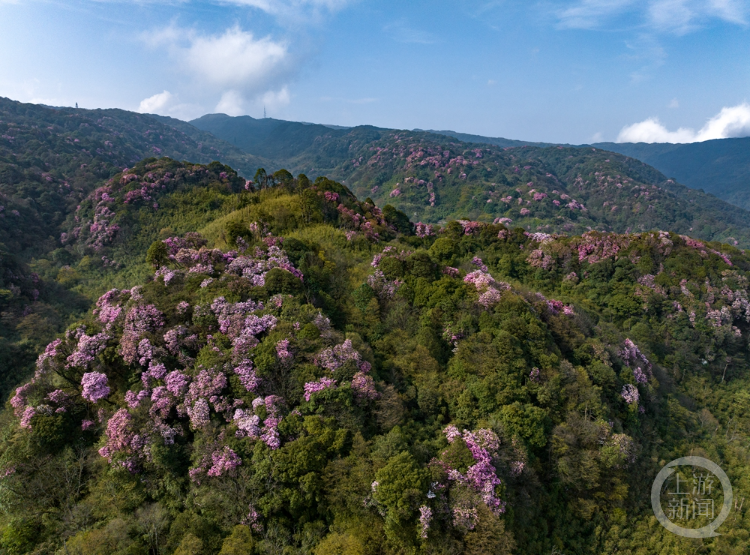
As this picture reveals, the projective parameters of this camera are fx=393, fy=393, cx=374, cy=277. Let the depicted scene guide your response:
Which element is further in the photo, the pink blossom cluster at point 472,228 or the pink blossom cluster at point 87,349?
the pink blossom cluster at point 472,228

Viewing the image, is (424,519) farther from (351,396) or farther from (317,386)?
(317,386)

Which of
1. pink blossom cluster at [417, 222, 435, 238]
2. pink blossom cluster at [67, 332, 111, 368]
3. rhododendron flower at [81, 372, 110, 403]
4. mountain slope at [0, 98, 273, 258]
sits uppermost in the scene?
mountain slope at [0, 98, 273, 258]

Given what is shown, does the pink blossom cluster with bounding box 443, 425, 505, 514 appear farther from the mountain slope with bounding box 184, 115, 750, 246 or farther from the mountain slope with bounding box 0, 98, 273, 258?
the mountain slope with bounding box 184, 115, 750, 246

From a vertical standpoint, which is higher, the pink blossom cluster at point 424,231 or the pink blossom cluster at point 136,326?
the pink blossom cluster at point 424,231

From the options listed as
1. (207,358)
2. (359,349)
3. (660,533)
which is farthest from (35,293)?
(660,533)

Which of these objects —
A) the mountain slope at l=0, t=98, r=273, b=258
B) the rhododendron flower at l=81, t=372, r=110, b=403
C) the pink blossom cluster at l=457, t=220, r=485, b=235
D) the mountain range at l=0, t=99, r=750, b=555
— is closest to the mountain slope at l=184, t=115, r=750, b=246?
the pink blossom cluster at l=457, t=220, r=485, b=235

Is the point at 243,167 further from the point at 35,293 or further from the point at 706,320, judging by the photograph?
the point at 706,320

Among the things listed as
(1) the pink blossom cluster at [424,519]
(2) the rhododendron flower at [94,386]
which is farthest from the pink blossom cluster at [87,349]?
(1) the pink blossom cluster at [424,519]

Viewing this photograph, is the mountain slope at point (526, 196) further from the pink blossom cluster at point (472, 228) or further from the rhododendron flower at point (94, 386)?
the rhododendron flower at point (94, 386)
